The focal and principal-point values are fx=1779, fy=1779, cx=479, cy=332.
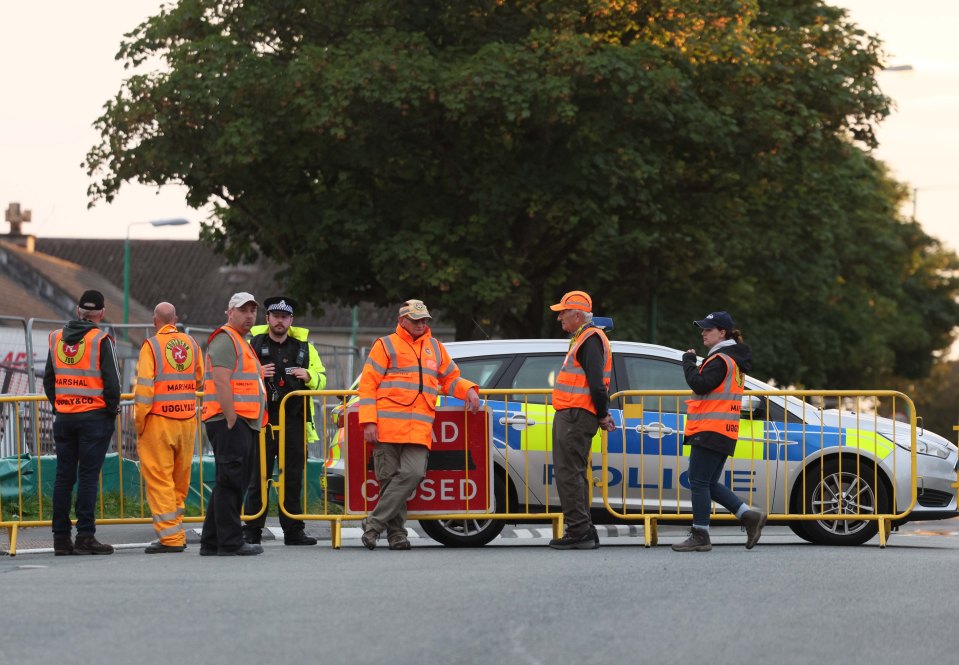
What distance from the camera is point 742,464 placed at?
13570mm

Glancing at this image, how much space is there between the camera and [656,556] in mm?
12117

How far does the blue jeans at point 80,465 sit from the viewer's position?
12.8 meters

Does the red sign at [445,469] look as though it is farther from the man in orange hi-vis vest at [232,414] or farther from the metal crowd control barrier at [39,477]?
the man in orange hi-vis vest at [232,414]

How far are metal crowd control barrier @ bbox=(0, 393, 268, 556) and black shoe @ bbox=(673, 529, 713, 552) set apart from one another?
3.14m

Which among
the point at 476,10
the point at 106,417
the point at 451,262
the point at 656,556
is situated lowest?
the point at 656,556

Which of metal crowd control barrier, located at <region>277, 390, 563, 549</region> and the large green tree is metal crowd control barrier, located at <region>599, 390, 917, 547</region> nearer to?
metal crowd control barrier, located at <region>277, 390, 563, 549</region>

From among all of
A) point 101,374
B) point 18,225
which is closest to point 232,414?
point 101,374

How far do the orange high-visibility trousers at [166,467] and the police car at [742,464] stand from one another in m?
1.87

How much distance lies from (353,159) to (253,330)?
14205 mm

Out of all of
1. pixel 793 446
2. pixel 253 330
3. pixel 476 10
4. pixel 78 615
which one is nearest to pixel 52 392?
pixel 253 330

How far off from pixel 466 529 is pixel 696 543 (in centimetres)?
191

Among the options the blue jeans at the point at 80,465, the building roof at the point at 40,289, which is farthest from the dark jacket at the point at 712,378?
the building roof at the point at 40,289

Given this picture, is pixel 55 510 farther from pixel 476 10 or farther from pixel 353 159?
pixel 476 10

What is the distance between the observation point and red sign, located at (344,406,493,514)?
1303 centimetres
